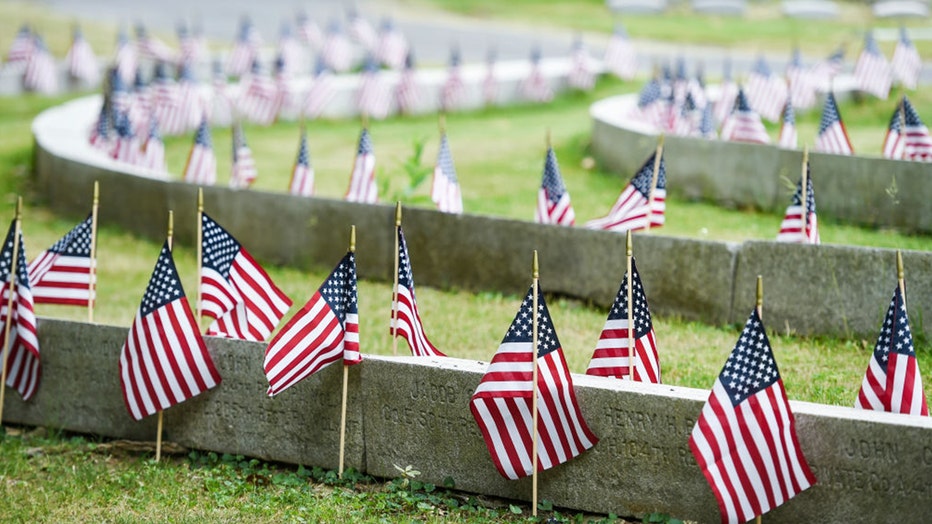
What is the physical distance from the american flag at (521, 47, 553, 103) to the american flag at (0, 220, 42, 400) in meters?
15.9

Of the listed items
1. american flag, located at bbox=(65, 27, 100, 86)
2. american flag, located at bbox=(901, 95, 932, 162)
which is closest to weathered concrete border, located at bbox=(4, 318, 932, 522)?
american flag, located at bbox=(901, 95, 932, 162)

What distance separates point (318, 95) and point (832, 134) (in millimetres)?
10744

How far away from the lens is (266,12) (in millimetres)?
38812

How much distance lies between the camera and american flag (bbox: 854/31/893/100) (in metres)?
20.1

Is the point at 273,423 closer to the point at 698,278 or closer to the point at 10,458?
the point at 10,458

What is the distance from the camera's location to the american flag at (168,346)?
28.3 feet

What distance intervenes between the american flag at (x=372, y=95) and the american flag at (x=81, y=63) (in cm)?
560

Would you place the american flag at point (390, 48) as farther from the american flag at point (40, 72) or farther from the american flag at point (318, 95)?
the american flag at point (40, 72)

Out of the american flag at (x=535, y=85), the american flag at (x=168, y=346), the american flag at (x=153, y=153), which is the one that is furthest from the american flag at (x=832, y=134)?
the american flag at (x=535, y=85)

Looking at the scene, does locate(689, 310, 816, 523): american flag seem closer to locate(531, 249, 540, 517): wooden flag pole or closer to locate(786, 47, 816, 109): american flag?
locate(531, 249, 540, 517): wooden flag pole

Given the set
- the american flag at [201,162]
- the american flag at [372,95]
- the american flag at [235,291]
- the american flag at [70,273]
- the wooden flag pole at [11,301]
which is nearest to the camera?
the american flag at [235,291]

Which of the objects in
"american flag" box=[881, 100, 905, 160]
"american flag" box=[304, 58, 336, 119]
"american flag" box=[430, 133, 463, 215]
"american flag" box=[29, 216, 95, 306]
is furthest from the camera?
"american flag" box=[304, 58, 336, 119]

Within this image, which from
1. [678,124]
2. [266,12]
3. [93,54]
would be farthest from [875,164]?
[266,12]

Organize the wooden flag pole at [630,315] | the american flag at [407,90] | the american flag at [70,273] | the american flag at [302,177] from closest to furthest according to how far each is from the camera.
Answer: the wooden flag pole at [630,315] → the american flag at [70,273] → the american flag at [302,177] → the american flag at [407,90]
